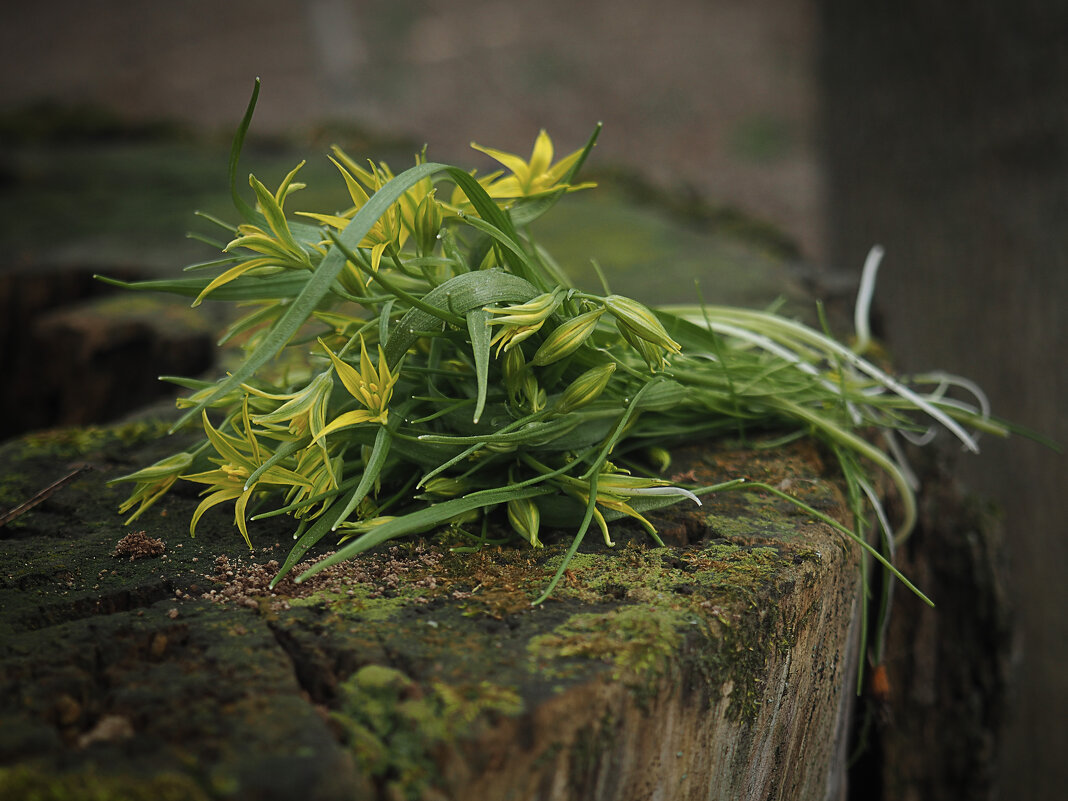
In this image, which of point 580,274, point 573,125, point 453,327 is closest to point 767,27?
point 573,125

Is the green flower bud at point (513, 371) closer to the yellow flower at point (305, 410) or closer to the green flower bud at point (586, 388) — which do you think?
the green flower bud at point (586, 388)

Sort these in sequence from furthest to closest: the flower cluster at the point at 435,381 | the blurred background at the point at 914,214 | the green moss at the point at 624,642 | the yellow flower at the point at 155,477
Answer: the blurred background at the point at 914,214 < the yellow flower at the point at 155,477 < the flower cluster at the point at 435,381 < the green moss at the point at 624,642

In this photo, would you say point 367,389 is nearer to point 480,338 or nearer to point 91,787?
point 480,338

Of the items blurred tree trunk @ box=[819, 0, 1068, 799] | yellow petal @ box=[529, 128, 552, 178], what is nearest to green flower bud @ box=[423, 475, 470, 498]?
yellow petal @ box=[529, 128, 552, 178]

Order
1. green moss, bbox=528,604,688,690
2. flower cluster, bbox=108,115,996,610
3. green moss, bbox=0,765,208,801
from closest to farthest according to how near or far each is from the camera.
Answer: green moss, bbox=0,765,208,801 → green moss, bbox=528,604,688,690 → flower cluster, bbox=108,115,996,610

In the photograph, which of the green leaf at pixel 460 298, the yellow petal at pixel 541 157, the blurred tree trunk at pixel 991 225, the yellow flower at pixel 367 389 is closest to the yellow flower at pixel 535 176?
the yellow petal at pixel 541 157

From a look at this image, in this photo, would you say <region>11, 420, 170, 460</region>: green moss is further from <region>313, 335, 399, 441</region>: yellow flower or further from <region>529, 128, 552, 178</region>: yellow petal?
<region>529, 128, 552, 178</region>: yellow petal
